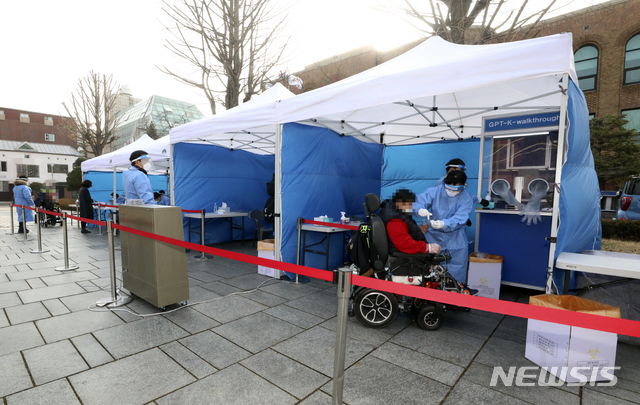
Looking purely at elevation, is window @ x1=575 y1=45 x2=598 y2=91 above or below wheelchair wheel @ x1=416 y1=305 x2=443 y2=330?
above

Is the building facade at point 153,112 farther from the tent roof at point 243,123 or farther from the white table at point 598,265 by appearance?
the white table at point 598,265

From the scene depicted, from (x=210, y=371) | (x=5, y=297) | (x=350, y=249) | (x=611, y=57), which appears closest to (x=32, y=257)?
(x=5, y=297)

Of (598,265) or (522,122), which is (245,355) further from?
(522,122)

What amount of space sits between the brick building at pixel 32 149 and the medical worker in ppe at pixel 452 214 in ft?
150

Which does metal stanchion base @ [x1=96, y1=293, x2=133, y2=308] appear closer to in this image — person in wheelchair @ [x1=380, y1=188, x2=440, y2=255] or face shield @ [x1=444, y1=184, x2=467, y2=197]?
person in wheelchair @ [x1=380, y1=188, x2=440, y2=255]

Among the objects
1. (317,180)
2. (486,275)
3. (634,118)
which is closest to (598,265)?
(486,275)

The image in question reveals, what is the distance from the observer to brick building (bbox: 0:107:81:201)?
38.2m

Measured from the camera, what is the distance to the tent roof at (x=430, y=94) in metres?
2.82

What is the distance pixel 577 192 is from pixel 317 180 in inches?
137

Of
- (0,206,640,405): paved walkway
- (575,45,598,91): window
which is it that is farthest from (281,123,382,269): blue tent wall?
(575,45,598,91): window

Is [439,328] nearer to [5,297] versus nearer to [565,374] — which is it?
[565,374]

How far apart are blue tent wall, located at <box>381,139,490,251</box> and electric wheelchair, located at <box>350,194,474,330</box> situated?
11.8 feet

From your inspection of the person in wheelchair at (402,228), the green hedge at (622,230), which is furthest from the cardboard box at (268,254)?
the green hedge at (622,230)

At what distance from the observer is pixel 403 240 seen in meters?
3.09
